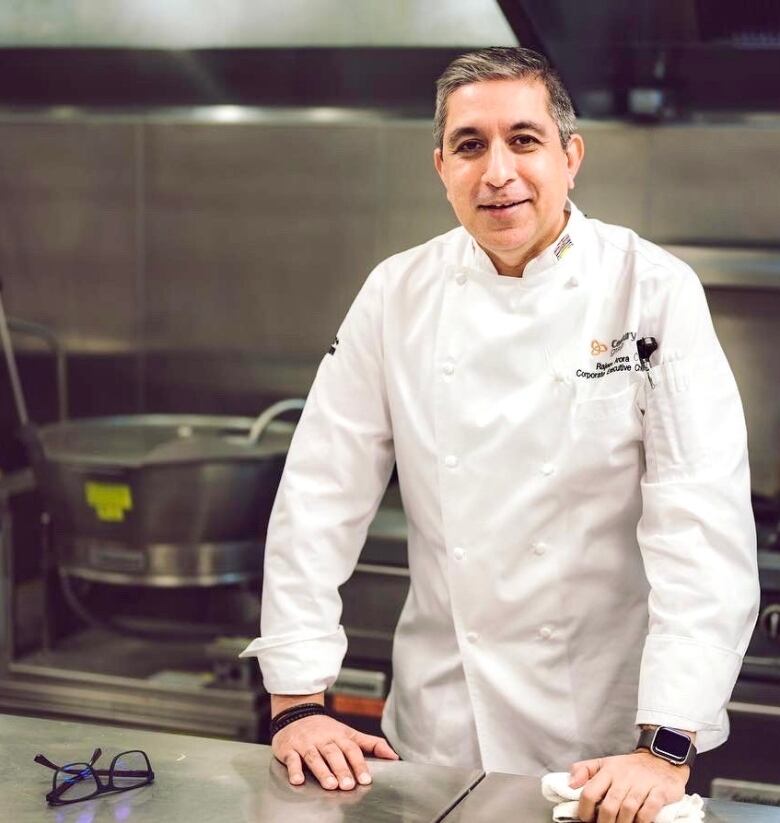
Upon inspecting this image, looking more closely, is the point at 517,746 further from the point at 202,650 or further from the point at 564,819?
the point at 202,650

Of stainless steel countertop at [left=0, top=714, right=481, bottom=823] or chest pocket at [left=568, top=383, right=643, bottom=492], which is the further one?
chest pocket at [left=568, top=383, right=643, bottom=492]

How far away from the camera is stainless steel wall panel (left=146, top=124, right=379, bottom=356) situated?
10.2 feet

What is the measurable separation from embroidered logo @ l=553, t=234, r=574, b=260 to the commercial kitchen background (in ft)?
3.96

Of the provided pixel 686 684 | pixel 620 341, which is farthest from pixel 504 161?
pixel 686 684

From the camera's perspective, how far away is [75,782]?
1352mm

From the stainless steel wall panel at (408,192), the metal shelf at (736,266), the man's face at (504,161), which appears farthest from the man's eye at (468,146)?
the stainless steel wall panel at (408,192)

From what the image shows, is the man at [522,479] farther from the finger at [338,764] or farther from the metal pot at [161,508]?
the metal pot at [161,508]

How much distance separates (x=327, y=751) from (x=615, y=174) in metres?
1.84

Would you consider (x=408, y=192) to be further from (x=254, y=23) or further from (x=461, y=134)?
(x=461, y=134)

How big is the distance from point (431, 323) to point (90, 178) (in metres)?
1.85

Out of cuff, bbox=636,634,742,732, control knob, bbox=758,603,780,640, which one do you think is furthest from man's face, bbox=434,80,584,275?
control knob, bbox=758,603,780,640

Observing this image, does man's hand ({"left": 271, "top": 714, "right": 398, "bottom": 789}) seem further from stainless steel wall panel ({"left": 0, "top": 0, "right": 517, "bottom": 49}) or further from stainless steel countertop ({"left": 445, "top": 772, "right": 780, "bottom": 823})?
stainless steel wall panel ({"left": 0, "top": 0, "right": 517, "bottom": 49})

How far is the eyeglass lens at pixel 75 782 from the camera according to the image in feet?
4.34

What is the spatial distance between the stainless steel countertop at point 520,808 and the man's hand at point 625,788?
42 mm
